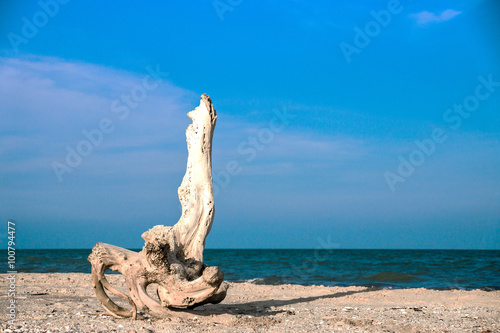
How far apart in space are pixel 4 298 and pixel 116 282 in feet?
15.9

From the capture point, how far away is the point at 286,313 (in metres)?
7.33

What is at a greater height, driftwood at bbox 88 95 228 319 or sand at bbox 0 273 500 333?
driftwood at bbox 88 95 228 319

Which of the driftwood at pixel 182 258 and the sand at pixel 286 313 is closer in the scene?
the sand at pixel 286 313

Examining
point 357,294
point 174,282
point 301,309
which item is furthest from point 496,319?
point 174,282

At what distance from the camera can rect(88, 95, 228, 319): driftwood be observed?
6148 mm

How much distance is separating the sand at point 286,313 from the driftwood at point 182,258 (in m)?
0.35

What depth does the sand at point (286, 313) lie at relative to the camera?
19.5ft

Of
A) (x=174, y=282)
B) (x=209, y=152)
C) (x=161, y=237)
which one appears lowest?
(x=174, y=282)

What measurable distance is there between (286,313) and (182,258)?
7.26 feet

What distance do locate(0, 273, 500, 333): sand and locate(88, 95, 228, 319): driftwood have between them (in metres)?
0.35

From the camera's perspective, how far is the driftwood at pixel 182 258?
615 centimetres

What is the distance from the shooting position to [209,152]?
714cm

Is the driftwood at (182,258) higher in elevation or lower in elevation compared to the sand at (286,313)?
higher

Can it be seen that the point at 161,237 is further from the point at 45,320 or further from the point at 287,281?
the point at 287,281
